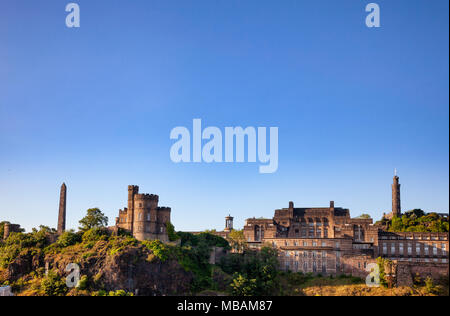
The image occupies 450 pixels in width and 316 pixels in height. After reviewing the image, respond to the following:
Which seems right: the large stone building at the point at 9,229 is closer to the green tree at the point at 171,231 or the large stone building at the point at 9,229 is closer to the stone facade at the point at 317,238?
the green tree at the point at 171,231

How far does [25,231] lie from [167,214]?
27.0 metres

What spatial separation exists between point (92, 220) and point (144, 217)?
27.5 ft

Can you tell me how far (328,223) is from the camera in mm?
103875

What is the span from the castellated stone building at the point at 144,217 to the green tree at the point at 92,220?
2.74 metres

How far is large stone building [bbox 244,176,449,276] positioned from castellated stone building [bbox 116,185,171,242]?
1681 cm

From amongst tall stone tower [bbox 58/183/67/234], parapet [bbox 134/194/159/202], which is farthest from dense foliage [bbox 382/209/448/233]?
tall stone tower [bbox 58/183/67/234]

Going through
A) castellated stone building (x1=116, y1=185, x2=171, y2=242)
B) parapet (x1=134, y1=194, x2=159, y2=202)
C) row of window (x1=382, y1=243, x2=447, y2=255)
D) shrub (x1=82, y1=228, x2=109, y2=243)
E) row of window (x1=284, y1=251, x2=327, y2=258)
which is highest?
parapet (x1=134, y1=194, x2=159, y2=202)

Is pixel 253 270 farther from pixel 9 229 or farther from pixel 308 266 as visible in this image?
pixel 9 229

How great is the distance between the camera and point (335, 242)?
292 ft

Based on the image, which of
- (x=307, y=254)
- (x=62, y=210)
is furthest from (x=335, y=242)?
(x=62, y=210)

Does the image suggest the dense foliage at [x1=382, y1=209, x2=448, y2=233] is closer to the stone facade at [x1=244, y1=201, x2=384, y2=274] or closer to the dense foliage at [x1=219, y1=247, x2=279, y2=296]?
the stone facade at [x1=244, y1=201, x2=384, y2=274]

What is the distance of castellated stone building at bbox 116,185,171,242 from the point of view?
88.1 meters
